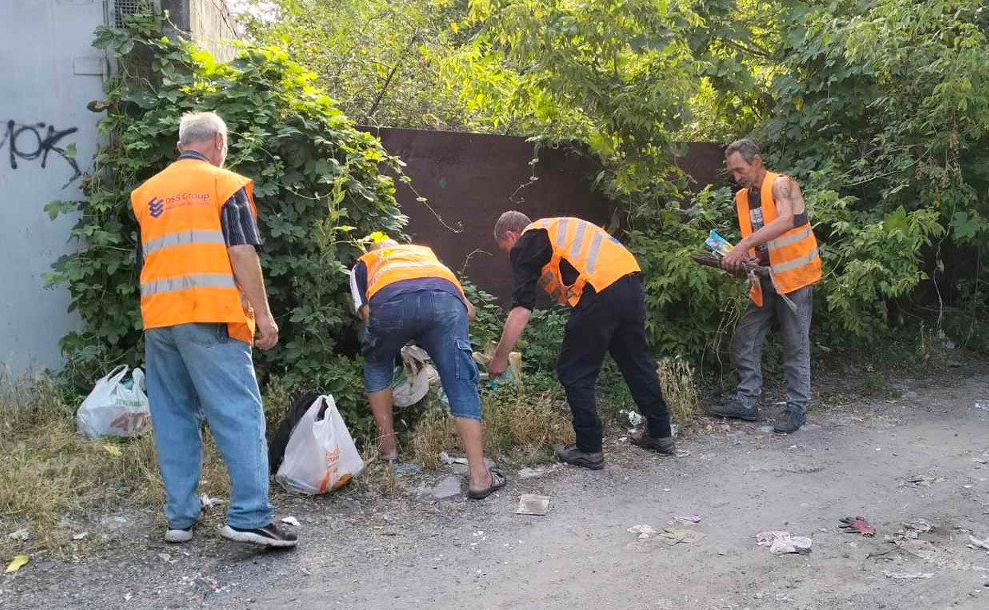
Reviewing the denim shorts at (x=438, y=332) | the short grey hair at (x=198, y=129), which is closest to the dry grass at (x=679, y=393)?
the denim shorts at (x=438, y=332)

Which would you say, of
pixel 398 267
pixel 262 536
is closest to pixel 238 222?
pixel 398 267

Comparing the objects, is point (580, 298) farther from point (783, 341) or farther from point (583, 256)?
point (783, 341)

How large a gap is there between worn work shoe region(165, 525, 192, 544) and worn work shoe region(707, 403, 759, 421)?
11.8 ft

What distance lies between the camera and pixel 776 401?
633 cm

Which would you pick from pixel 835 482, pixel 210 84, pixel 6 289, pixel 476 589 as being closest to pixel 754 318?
pixel 835 482

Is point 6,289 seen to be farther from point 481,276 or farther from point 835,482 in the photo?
point 835,482

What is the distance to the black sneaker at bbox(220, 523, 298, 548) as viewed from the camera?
12.1 feet

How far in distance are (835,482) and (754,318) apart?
147 centimetres

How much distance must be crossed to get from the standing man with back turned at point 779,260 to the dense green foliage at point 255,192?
8.30 feet

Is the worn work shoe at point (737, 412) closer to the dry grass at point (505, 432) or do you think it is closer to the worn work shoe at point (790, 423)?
the worn work shoe at point (790, 423)

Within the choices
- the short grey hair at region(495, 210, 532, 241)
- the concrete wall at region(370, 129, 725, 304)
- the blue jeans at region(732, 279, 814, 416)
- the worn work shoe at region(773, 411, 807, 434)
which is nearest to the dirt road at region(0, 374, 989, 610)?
the worn work shoe at region(773, 411, 807, 434)

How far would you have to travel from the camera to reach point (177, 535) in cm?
382

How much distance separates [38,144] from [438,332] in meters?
2.93

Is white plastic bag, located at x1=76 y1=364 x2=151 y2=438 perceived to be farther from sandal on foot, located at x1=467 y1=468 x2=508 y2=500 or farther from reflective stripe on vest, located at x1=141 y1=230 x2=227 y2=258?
sandal on foot, located at x1=467 y1=468 x2=508 y2=500
